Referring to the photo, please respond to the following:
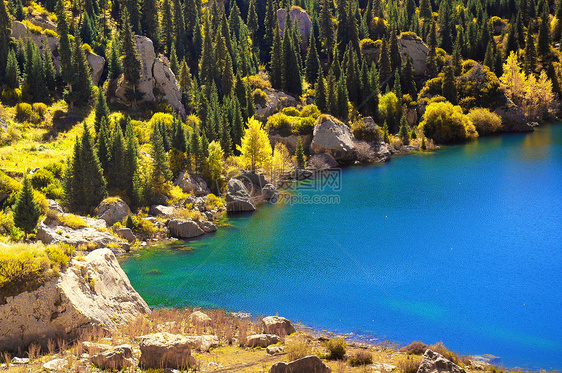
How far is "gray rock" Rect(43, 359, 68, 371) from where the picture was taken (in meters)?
19.0

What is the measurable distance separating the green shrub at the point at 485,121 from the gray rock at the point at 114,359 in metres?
106

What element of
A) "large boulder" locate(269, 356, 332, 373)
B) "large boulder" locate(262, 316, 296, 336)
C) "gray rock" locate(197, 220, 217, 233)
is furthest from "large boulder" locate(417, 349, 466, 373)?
"gray rock" locate(197, 220, 217, 233)

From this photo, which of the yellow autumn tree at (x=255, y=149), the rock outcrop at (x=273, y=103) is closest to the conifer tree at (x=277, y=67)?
the rock outcrop at (x=273, y=103)

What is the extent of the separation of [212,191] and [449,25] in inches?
3993

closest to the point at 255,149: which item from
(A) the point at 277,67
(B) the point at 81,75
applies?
(B) the point at 81,75

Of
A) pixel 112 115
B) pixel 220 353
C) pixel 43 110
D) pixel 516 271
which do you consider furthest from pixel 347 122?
pixel 220 353

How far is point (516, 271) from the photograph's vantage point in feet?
131

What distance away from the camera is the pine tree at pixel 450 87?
373 feet

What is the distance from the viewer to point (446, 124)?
103875 mm

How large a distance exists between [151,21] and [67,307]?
112 m

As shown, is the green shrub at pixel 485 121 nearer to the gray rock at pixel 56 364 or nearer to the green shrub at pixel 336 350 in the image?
the green shrub at pixel 336 350

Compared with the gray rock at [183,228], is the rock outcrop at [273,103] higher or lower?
higher

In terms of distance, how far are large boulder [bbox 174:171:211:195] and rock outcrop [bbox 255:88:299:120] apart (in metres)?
37.9

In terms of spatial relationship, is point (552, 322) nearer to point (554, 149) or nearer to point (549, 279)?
point (549, 279)
